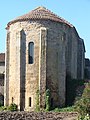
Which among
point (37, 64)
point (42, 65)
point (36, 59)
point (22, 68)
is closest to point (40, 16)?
point (36, 59)

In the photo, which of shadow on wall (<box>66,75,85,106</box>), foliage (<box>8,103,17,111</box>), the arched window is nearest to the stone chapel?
the arched window

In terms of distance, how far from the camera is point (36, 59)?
45594 millimetres

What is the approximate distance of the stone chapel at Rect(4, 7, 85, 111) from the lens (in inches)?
1780

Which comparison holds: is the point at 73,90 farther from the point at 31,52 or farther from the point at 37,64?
the point at 31,52

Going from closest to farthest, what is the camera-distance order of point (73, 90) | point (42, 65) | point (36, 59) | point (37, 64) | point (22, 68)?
point (42, 65) → point (37, 64) → point (36, 59) → point (22, 68) → point (73, 90)

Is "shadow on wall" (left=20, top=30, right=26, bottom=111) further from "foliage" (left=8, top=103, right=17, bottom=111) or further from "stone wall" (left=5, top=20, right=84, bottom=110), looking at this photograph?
"foliage" (left=8, top=103, right=17, bottom=111)

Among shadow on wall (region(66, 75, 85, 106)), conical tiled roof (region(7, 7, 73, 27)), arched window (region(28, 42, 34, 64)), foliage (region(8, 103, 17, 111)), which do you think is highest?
conical tiled roof (region(7, 7, 73, 27))

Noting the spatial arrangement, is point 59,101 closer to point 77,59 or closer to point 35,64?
point 35,64

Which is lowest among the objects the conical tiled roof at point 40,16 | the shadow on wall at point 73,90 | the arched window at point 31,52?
the shadow on wall at point 73,90

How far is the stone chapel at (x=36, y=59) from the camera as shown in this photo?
45.2 meters

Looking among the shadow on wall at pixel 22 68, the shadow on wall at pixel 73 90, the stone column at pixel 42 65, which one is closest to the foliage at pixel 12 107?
the shadow on wall at pixel 22 68

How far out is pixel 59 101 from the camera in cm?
4569

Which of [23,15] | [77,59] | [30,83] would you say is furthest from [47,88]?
[77,59]

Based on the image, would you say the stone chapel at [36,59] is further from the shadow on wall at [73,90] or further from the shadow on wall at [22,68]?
the shadow on wall at [73,90]
